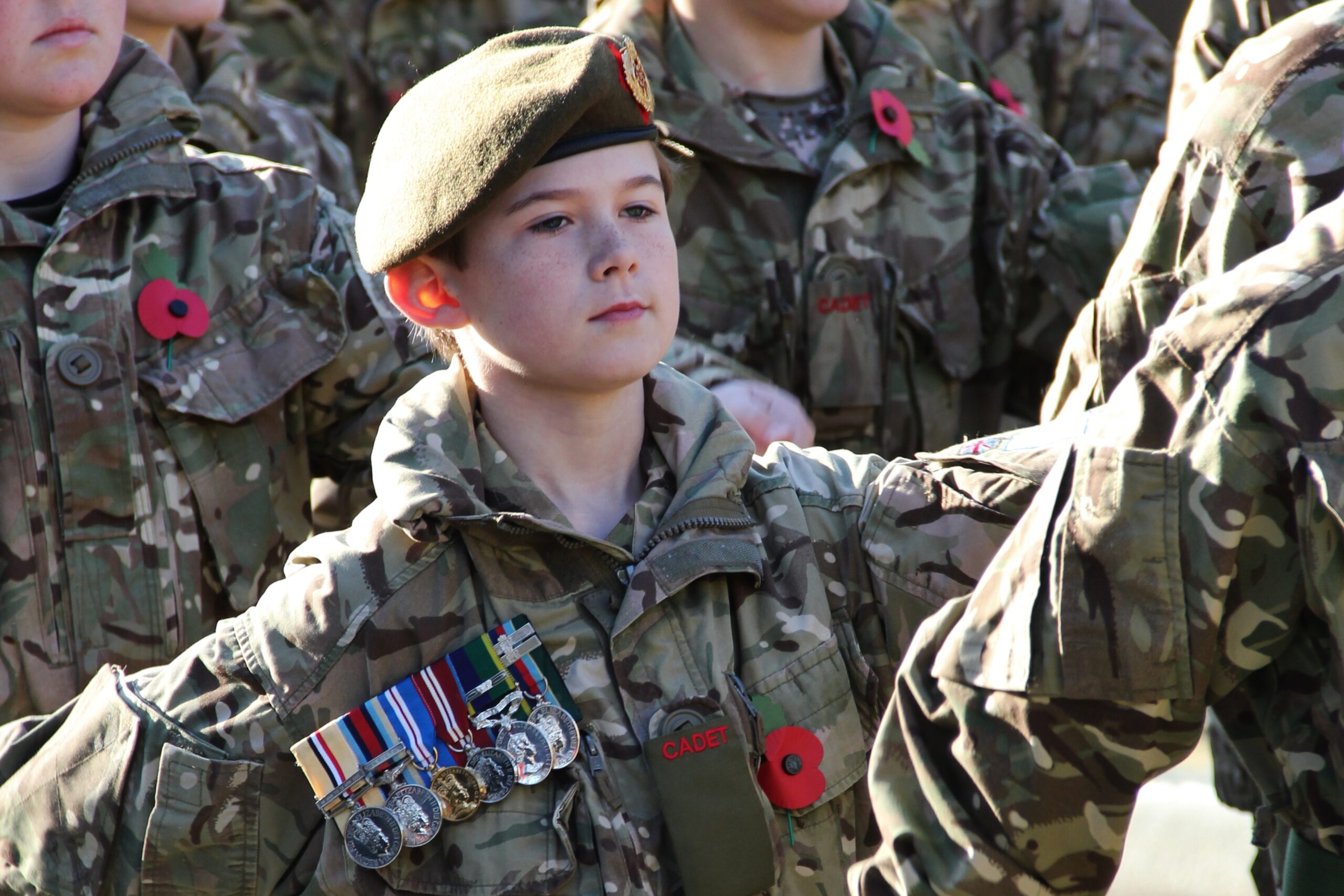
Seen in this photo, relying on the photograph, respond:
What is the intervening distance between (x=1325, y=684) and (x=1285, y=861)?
0.24 m

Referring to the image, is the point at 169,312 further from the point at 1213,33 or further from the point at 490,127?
the point at 1213,33

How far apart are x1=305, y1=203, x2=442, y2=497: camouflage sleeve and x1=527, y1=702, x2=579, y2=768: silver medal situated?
1096mm

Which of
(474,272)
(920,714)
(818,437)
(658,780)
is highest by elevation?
(474,272)

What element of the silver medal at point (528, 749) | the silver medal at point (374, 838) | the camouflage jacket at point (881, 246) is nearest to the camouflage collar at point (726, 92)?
the camouflage jacket at point (881, 246)

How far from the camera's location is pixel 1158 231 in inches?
86.3

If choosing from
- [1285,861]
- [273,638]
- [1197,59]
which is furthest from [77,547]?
[1197,59]

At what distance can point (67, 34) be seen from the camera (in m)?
2.64

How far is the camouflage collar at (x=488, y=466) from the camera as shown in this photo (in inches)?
72.2

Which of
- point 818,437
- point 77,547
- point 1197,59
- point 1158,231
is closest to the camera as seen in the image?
point 1158,231

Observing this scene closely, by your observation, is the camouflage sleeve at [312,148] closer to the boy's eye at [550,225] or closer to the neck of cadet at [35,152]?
the neck of cadet at [35,152]

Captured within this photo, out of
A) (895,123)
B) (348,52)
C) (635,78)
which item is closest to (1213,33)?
(895,123)

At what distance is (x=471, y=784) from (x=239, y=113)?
8.96 feet

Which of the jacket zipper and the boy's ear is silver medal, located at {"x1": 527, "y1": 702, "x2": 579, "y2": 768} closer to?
the boy's ear

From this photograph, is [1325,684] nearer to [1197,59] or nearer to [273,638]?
[273,638]
